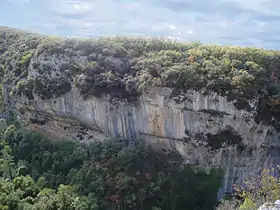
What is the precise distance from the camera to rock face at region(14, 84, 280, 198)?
85.8 ft

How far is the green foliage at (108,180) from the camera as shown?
80.8 feet

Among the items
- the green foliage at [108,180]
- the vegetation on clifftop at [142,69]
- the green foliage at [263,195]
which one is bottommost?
the green foliage at [108,180]

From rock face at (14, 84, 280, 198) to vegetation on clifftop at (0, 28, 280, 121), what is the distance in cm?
85

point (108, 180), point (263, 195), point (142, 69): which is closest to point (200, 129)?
point (142, 69)

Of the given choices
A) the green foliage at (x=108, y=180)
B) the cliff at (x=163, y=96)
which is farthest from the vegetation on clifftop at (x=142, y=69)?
the green foliage at (x=108, y=180)

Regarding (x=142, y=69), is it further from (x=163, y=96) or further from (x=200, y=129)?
(x=200, y=129)

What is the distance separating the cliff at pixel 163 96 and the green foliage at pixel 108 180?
4.18ft

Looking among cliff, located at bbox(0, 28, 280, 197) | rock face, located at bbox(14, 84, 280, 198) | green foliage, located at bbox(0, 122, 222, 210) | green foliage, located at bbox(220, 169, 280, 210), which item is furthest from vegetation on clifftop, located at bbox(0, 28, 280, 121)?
green foliage, located at bbox(220, 169, 280, 210)

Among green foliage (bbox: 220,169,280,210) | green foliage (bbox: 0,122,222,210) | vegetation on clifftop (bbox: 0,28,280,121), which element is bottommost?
green foliage (bbox: 0,122,222,210)

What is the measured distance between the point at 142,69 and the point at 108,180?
9.43 meters

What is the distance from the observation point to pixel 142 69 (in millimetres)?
29141

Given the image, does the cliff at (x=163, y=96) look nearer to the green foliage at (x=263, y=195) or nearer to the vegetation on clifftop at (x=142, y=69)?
the vegetation on clifftop at (x=142, y=69)

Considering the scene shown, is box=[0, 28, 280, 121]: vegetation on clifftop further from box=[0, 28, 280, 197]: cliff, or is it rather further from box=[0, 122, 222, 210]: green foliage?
box=[0, 122, 222, 210]: green foliage

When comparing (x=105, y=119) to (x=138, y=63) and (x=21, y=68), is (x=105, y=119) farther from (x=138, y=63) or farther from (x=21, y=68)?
(x=21, y=68)
